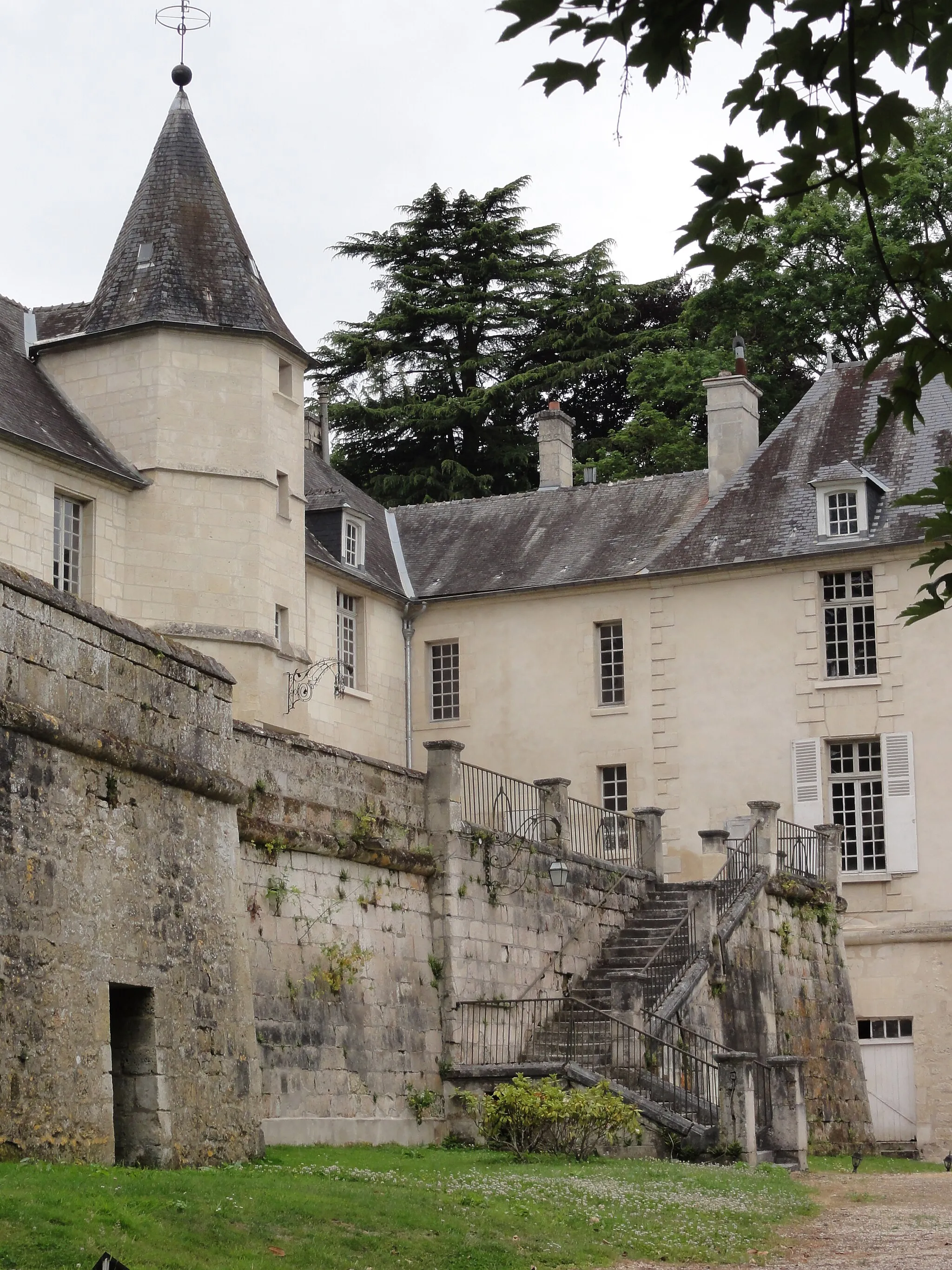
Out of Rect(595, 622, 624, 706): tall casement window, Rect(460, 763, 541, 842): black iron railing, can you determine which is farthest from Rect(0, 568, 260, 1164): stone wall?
Rect(595, 622, 624, 706): tall casement window

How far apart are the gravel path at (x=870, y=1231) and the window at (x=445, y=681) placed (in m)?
13.3

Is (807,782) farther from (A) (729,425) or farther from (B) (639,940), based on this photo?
(A) (729,425)

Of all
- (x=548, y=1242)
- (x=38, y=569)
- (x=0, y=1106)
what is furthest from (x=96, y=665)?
(x=38, y=569)

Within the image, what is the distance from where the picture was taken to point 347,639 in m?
28.7

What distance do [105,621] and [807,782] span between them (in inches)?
625

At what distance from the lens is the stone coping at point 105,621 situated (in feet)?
38.5

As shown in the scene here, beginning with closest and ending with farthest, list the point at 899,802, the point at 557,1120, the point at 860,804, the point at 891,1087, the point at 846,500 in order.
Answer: the point at 557,1120
the point at 891,1087
the point at 899,802
the point at 860,804
the point at 846,500

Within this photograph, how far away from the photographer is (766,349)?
37156 mm

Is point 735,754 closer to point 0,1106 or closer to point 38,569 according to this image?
point 38,569

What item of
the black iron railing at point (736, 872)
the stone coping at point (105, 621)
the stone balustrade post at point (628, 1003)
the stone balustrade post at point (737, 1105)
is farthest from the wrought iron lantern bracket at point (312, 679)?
the stone coping at point (105, 621)

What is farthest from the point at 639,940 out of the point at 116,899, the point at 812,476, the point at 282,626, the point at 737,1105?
the point at 116,899

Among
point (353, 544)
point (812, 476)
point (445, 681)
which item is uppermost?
point (812, 476)

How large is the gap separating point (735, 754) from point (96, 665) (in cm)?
1598

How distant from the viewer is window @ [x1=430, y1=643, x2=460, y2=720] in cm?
2988
